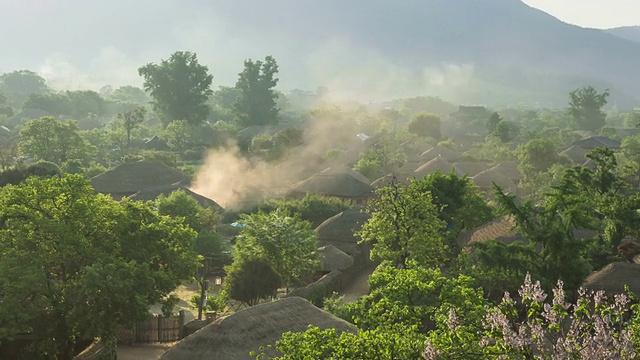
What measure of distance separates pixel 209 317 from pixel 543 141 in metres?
53.0

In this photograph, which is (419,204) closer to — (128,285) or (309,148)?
(128,285)

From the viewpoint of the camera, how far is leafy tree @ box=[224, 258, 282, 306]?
3031 centimetres

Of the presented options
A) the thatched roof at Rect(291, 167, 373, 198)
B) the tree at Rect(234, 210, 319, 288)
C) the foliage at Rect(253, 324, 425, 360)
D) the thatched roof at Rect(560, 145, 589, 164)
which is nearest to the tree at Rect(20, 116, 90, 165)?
the thatched roof at Rect(291, 167, 373, 198)

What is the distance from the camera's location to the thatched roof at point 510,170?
74.3 m

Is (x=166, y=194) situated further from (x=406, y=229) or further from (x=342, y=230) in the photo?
(x=406, y=229)

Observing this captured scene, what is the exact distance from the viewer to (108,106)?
18638 cm

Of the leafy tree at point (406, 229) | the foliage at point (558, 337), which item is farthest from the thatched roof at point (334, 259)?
the foliage at point (558, 337)

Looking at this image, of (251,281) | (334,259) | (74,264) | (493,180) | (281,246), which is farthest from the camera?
(493,180)

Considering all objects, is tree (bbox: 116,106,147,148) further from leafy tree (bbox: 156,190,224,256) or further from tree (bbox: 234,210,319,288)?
tree (bbox: 234,210,319,288)

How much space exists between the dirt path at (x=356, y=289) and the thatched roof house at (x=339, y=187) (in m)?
20.0

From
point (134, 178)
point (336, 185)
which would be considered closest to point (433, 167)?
point (336, 185)

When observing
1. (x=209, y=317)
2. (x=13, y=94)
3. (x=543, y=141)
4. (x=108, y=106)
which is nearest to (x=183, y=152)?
(x=543, y=141)

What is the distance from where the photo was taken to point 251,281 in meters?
30.4

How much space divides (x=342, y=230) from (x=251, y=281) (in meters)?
15.6
